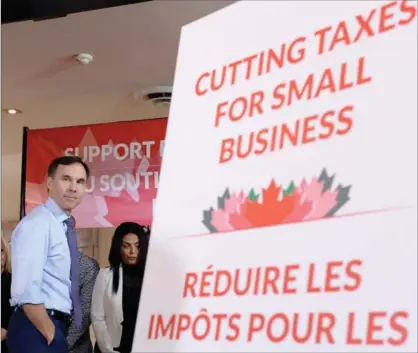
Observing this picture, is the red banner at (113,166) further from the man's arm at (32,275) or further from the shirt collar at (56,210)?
the man's arm at (32,275)

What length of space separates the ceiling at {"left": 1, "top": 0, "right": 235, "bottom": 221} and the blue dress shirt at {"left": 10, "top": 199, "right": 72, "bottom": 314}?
0.99 meters

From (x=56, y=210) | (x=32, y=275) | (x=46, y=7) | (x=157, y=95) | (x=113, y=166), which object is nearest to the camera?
(x=32, y=275)

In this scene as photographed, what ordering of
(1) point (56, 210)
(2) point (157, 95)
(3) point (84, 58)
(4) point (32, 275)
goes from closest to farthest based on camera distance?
(4) point (32, 275), (1) point (56, 210), (3) point (84, 58), (2) point (157, 95)

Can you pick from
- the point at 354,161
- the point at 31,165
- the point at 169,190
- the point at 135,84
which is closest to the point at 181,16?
the point at 135,84

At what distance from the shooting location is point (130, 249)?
2.77 m

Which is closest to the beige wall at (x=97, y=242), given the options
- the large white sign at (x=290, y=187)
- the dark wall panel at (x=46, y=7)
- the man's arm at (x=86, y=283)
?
the man's arm at (x=86, y=283)

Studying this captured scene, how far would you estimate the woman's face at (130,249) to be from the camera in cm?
275

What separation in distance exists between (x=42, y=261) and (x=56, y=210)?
22cm

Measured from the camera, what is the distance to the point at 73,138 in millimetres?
3359

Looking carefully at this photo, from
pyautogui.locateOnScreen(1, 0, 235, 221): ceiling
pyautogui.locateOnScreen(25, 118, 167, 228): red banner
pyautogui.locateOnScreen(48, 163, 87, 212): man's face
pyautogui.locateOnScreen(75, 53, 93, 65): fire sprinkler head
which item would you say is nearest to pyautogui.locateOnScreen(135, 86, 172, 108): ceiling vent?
pyautogui.locateOnScreen(1, 0, 235, 221): ceiling

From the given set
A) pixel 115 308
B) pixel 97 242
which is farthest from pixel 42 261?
pixel 97 242

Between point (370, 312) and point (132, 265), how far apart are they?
7.02 ft

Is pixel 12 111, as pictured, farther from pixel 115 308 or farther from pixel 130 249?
pixel 115 308

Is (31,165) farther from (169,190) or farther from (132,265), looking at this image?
(169,190)
